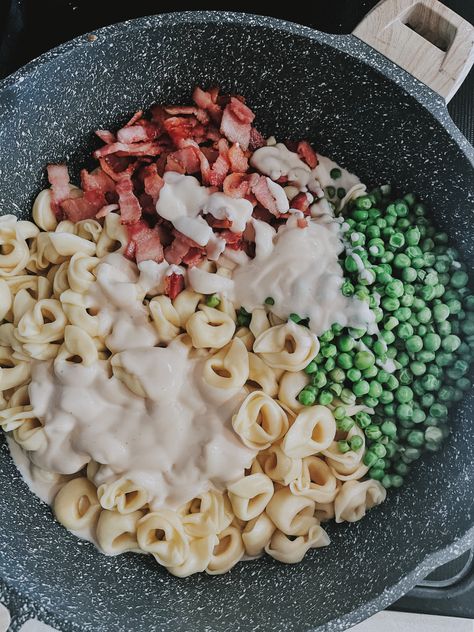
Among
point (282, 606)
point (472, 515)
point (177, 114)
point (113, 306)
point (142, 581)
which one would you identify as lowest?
point (142, 581)

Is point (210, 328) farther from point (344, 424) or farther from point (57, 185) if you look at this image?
point (57, 185)

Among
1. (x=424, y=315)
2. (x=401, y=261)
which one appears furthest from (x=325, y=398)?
(x=401, y=261)

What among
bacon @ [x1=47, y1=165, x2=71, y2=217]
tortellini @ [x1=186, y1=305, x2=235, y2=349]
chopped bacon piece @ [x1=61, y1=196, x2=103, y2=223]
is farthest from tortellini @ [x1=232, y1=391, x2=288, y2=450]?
bacon @ [x1=47, y1=165, x2=71, y2=217]

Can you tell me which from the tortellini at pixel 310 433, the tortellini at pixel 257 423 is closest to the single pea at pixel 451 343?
the tortellini at pixel 310 433

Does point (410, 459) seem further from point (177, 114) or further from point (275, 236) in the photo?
point (177, 114)

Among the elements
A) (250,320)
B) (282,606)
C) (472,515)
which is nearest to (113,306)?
(250,320)

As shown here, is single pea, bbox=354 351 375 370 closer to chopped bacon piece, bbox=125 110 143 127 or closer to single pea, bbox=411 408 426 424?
single pea, bbox=411 408 426 424
